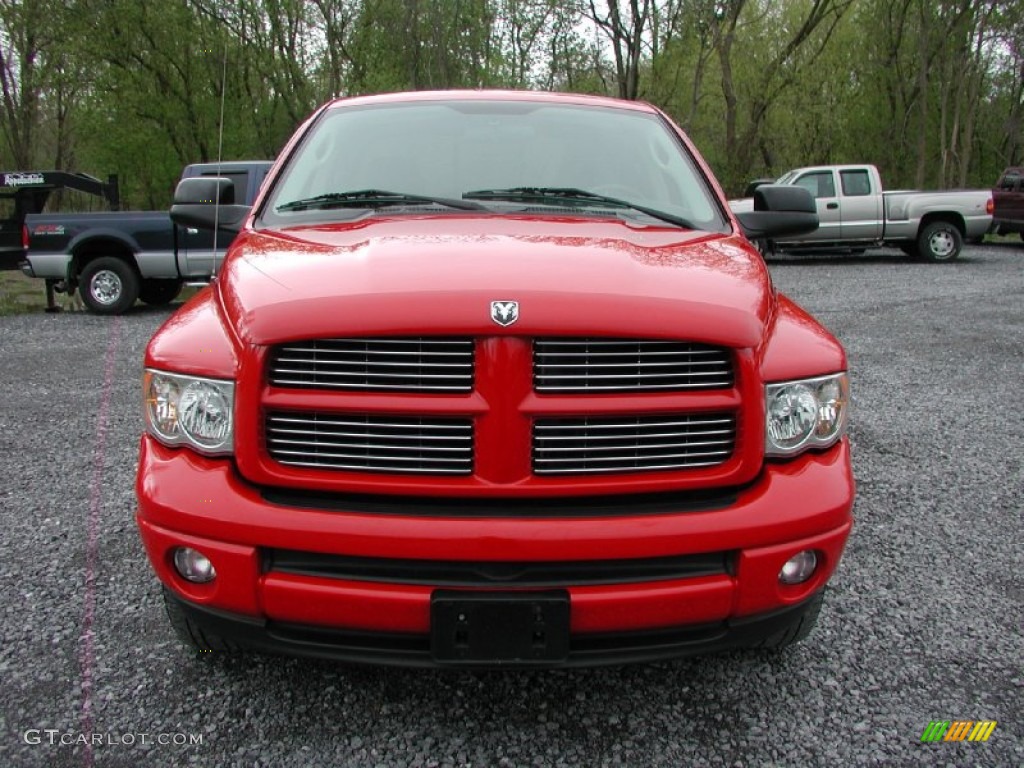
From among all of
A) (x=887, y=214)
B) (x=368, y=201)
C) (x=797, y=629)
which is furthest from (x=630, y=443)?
(x=887, y=214)

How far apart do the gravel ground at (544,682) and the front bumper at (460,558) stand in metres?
0.42

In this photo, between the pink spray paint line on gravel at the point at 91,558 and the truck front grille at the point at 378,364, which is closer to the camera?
the truck front grille at the point at 378,364

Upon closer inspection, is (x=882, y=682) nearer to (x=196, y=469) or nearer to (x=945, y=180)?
(x=196, y=469)

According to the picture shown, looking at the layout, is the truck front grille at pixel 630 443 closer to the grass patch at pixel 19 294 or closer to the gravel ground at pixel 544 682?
the gravel ground at pixel 544 682

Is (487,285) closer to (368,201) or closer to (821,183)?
(368,201)

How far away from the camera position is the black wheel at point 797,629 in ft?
7.44

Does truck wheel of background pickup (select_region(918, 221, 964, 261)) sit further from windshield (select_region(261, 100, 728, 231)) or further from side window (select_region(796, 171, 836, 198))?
windshield (select_region(261, 100, 728, 231))

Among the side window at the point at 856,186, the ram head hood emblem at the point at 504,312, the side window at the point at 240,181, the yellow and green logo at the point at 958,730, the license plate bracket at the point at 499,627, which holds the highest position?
the side window at the point at 856,186

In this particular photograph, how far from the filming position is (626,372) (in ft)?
6.77

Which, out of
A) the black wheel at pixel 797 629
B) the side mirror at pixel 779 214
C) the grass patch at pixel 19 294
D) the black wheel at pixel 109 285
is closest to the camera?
the black wheel at pixel 797 629

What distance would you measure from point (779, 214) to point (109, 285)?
10.3 metres

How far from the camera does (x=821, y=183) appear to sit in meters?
16.5

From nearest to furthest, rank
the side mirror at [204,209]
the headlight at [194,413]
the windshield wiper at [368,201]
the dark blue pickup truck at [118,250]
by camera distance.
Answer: the headlight at [194,413]
the windshield wiper at [368,201]
the side mirror at [204,209]
the dark blue pickup truck at [118,250]

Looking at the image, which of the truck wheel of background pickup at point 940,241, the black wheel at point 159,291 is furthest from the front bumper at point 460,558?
the truck wheel of background pickup at point 940,241
